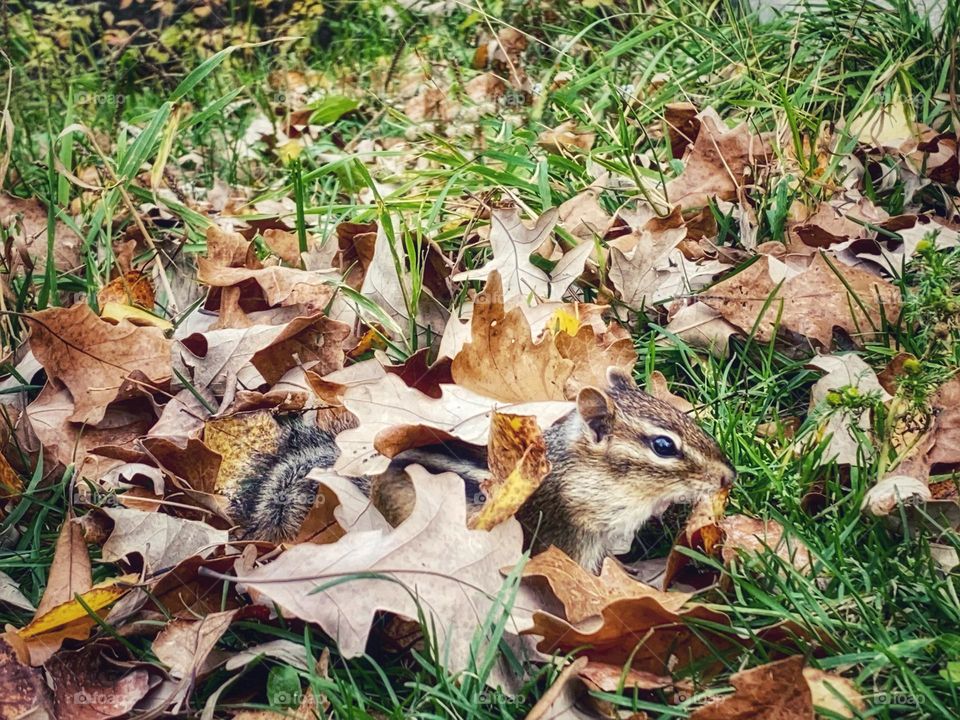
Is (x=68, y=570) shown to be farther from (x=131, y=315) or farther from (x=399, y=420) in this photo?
(x=131, y=315)

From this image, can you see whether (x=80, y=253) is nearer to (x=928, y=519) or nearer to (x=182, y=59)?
(x=182, y=59)

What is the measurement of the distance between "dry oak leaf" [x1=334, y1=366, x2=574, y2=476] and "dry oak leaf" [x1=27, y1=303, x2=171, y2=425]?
73 cm

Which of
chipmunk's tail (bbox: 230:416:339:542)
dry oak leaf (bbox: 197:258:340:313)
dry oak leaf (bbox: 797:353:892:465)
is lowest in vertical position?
chipmunk's tail (bbox: 230:416:339:542)

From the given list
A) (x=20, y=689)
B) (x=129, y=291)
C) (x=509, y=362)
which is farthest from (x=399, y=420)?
(x=129, y=291)

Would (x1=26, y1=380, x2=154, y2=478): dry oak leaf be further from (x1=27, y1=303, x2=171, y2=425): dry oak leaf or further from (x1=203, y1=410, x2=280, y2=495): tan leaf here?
(x1=203, y1=410, x2=280, y2=495): tan leaf

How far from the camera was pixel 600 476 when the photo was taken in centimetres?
214

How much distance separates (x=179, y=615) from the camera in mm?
2086

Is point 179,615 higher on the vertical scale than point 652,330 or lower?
lower

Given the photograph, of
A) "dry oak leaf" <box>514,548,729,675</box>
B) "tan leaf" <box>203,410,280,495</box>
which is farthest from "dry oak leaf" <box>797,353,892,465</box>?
"tan leaf" <box>203,410,280,495</box>

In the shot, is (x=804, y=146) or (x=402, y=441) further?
(x=804, y=146)

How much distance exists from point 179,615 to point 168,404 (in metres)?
0.66

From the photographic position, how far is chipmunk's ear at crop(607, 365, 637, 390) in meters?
2.24

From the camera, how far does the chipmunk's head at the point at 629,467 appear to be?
213cm

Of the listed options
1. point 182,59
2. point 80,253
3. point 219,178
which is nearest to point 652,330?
point 80,253
